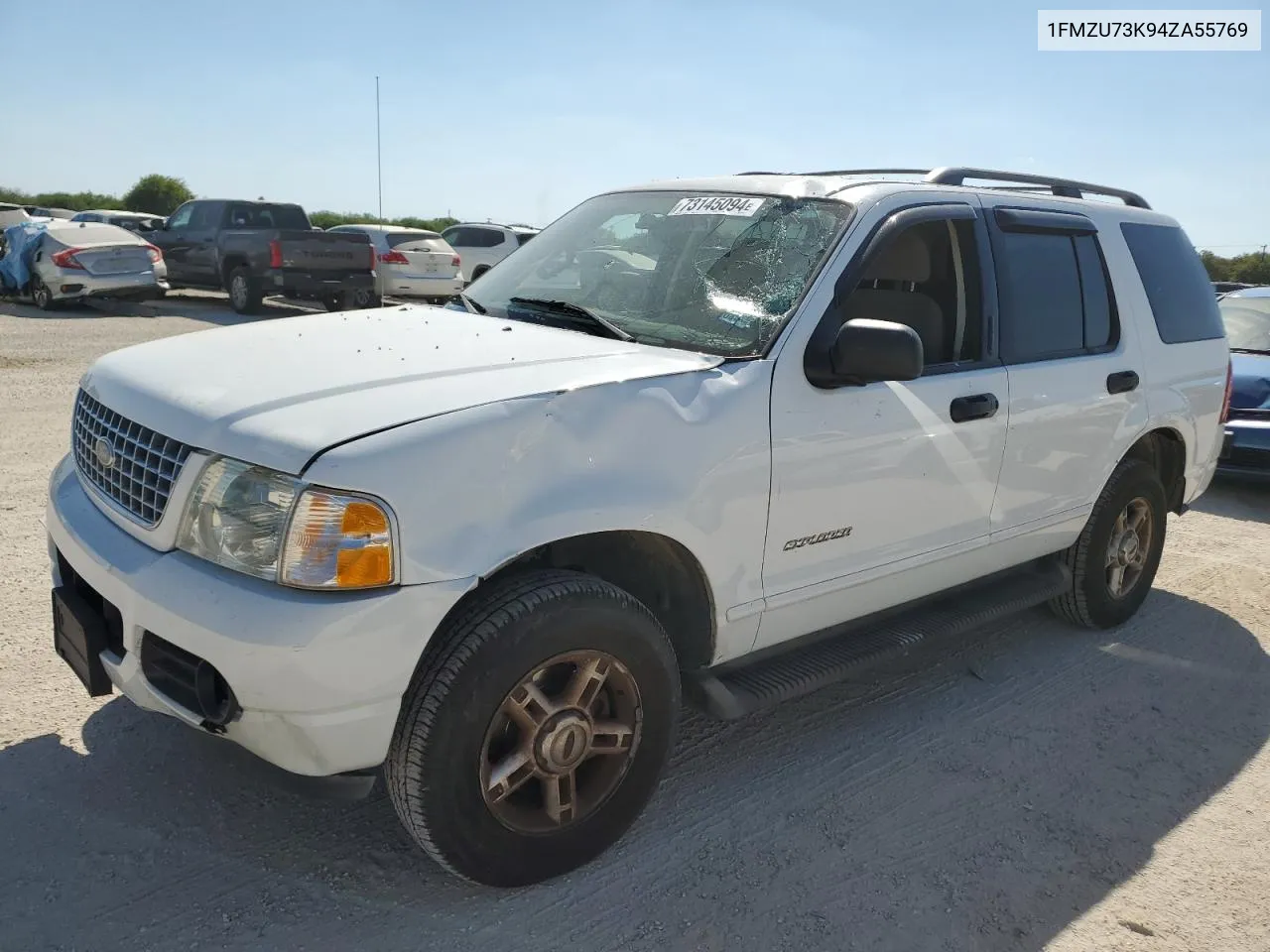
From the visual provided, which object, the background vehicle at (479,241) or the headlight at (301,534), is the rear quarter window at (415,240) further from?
the headlight at (301,534)

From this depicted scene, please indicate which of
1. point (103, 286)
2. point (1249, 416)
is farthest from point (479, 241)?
point (1249, 416)

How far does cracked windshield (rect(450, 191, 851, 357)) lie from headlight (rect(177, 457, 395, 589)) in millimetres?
1213

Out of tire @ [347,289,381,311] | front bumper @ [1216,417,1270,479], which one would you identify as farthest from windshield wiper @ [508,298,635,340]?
tire @ [347,289,381,311]

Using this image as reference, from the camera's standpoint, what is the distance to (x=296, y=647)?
231cm

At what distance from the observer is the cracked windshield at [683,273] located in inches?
130

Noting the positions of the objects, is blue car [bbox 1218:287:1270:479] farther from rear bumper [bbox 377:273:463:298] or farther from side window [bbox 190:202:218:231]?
side window [bbox 190:202:218:231]

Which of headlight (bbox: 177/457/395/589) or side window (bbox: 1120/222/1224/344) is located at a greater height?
side window (bbox: 1120/222/1224/344)

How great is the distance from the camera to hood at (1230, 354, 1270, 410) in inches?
313

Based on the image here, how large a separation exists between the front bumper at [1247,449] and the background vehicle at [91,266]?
15.1 meters

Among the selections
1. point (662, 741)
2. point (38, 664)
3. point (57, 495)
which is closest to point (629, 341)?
point (662, 741)

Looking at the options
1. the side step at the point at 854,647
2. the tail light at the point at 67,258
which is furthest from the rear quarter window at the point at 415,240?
the side step at the point at 854,647

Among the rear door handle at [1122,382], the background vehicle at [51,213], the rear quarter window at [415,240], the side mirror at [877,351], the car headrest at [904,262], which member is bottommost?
the background vehicle at [51,213]

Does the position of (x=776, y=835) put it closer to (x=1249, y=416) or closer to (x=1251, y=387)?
(x=1249, y=416)

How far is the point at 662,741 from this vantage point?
3.02 meters
